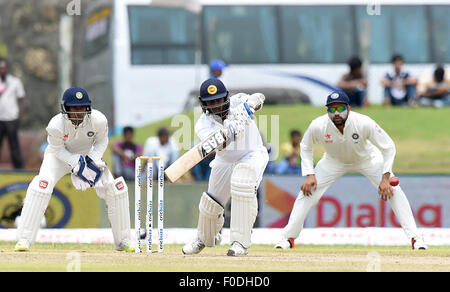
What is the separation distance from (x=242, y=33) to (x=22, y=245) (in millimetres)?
12620

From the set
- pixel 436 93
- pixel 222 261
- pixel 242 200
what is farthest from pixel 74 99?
pixel 436 93

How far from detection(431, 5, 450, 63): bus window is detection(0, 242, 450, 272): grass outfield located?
476 inches

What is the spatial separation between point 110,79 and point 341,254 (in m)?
12.8

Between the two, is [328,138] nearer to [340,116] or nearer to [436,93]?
[340,116]

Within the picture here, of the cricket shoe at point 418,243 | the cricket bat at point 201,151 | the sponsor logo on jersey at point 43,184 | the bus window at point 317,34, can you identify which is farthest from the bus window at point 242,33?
the cricket bat at point 201,151

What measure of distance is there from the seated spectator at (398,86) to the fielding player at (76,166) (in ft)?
31.7

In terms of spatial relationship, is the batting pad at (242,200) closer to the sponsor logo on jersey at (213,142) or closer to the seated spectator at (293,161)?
the sponsor logo on jersey at (213,142)

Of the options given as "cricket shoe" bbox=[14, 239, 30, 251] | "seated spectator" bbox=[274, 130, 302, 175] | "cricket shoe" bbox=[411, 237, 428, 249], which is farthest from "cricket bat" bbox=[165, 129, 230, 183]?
"seated spectator" bbox=[274, 130, 302, 175]

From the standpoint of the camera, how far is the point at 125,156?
53.9 ft

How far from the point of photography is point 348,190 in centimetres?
1544

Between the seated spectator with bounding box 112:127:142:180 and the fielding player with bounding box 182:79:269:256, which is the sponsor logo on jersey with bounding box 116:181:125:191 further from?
the seated spectator with bounding box 112:127:142:180

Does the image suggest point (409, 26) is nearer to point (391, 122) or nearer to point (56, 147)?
point (391, 122)

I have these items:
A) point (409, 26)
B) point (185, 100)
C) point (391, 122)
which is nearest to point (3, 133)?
point (185, 100)

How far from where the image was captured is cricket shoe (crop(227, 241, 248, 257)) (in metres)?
10.2
